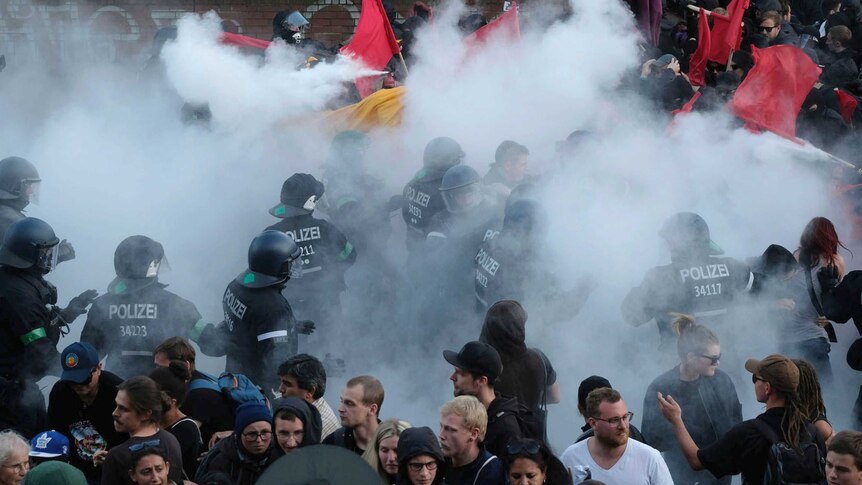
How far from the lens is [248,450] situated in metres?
5.36

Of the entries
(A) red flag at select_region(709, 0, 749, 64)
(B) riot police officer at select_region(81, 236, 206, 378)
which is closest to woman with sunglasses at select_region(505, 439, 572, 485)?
(B) riot police officer at select_region(81, 236, 206, 378)

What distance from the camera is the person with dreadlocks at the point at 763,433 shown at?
537 centimetres

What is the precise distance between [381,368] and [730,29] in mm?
4845

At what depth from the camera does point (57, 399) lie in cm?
607

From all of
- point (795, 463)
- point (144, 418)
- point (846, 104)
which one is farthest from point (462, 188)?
point (846, 104)

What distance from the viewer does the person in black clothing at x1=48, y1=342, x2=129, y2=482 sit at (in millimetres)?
5984

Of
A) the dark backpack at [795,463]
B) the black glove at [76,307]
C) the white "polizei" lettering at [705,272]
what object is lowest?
the dark backpack at [795,463]

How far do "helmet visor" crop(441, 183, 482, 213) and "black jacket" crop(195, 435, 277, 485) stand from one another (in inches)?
120

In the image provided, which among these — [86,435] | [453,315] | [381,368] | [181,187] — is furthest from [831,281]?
[181,187]

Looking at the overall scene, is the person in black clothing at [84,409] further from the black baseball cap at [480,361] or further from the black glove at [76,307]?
the black baseball cap at [480,361]

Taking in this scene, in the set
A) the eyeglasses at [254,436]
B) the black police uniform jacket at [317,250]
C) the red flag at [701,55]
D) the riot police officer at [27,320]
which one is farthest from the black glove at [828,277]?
the red flag at [701,55]

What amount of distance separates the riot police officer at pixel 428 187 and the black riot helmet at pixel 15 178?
8.31ft

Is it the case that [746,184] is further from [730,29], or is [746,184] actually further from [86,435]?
[86,435]

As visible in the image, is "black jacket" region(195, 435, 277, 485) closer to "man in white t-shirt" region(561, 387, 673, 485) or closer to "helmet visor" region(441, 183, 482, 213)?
"man in white t-shirt" region(561, 387, 673, 485)
